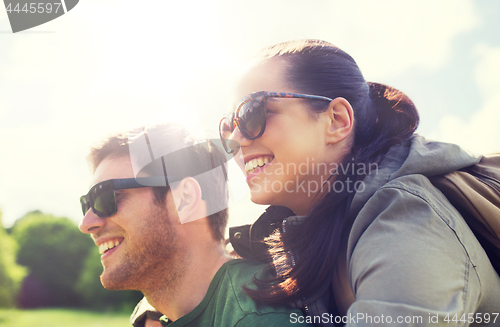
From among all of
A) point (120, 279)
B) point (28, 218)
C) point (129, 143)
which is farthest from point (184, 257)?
point (28, 218)

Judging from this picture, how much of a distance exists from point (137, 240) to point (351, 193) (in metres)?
1.56

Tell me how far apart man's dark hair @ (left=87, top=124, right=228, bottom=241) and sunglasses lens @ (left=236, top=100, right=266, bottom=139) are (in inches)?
30.9

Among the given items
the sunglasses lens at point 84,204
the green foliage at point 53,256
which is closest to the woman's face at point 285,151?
the sunglasses lens at point 84,204

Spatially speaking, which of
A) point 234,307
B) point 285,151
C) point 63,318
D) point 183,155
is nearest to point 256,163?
point 285,151

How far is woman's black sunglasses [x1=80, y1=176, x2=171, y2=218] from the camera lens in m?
2.39

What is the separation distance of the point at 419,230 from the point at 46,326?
29.8 metres

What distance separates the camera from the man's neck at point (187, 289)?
7.51 ft

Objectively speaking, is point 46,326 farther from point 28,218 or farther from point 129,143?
point 129,143

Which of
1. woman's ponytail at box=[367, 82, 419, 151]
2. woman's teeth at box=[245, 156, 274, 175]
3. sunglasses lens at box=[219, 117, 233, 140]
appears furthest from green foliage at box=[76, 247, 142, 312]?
woman's ponytail at box=[367, 82, 419, 151]

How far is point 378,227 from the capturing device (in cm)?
141

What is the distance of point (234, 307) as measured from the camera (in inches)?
76.9

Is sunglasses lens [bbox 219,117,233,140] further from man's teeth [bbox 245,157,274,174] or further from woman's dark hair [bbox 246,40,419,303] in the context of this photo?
woman's dark hair [bbox 246,40,419,303]

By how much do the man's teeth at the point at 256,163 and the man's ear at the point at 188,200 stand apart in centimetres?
59

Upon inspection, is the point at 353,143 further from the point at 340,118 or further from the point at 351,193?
the point at 351,193
